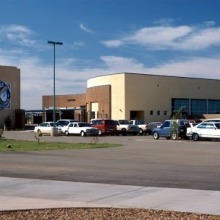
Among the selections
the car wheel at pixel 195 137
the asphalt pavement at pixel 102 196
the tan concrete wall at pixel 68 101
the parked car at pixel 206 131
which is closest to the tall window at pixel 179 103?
the tan concrete wall at pixel 68 101

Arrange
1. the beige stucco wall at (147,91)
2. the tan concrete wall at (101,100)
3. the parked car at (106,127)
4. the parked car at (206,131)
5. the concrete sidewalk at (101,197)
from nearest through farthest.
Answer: the concrete sidewalk at (101,197)
the parked car at (206,131)
the parked car at (106,127)
the beige stucco wall at (147,91)
the tan concrete wall at (101,100)

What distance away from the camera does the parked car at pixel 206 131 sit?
1626 inches

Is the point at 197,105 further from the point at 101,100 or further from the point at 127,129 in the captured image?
the point at 127,129

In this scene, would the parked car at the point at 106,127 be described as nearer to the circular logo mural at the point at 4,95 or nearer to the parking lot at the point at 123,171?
the circular logo mural at the point at 4,95

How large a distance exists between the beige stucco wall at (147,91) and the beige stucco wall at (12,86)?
1394 cm

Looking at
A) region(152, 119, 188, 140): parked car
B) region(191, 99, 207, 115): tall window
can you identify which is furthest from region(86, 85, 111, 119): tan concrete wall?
region(152, 119, 188, 140): parked car

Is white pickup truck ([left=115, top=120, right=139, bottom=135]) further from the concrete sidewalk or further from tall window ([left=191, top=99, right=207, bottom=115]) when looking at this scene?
the concrete sidewalk

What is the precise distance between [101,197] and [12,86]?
72026 millimetres

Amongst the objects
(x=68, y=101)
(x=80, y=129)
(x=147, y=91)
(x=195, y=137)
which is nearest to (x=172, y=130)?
(x=195, y=137)

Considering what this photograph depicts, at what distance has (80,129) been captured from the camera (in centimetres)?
5256

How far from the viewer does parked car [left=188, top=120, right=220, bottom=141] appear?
136 feet

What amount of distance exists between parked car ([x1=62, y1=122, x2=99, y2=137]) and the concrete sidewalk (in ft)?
126

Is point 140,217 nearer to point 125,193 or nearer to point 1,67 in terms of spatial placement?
point 125,193

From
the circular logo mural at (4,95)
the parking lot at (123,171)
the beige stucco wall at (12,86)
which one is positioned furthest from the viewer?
the beige stucco wall at (12,86)
